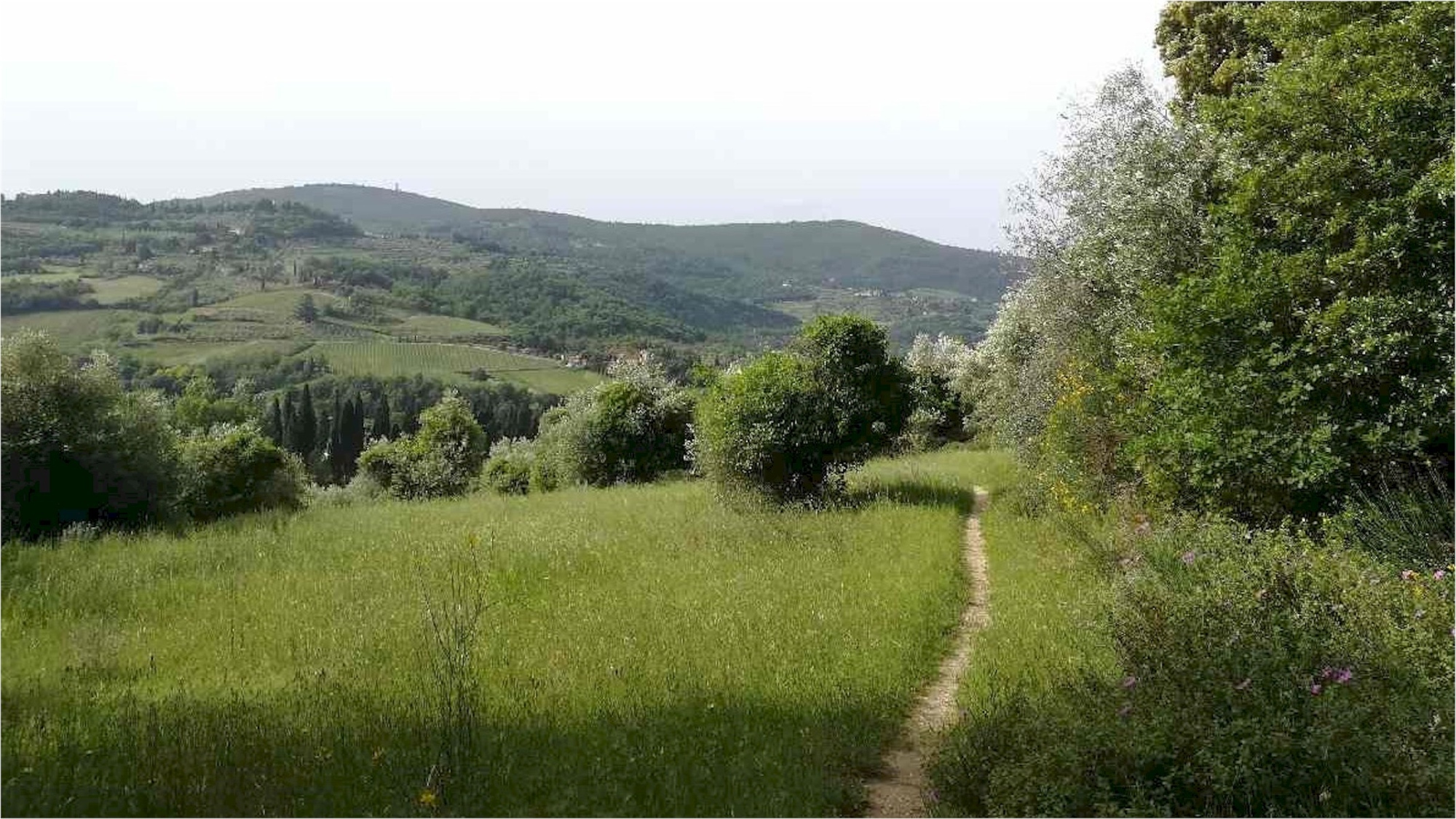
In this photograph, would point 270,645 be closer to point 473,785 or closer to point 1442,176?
point 473,785

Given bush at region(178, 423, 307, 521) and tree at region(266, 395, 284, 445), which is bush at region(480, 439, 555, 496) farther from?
tree at region(266, 395, 284, 445)

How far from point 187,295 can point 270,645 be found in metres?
118

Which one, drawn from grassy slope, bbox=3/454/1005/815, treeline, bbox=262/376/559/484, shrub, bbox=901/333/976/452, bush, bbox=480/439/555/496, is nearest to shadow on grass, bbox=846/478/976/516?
grassy slope, bbox=3/454/1005/815

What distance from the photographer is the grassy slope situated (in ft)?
18.9

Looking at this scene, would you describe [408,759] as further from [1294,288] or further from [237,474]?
[237,474]

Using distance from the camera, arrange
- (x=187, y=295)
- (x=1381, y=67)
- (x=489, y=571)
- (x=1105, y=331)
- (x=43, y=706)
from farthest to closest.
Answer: (x=187, y=295) < (x=1105, y=331) < (x=489, y=571) < (x=1381, y=67) < (x=43, y=706)

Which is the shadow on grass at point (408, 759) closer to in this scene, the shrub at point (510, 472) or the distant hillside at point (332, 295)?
the shrub at point (510, 472)

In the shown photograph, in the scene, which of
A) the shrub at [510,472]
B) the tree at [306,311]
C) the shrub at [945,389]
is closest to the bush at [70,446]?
the shrub at [510,472]

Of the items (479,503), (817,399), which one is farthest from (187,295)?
(817,399)

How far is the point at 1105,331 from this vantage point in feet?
52.3

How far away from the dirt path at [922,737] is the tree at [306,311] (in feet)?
420

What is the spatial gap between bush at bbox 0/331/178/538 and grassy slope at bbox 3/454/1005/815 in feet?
4.50

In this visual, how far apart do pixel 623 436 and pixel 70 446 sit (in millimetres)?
19252

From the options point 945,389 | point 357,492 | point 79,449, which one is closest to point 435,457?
point 357,492
